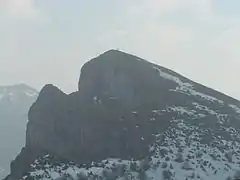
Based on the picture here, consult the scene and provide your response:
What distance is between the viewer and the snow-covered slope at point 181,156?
81.2 metres

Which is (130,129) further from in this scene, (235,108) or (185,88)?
(235,108)

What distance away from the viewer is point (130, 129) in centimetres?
9238

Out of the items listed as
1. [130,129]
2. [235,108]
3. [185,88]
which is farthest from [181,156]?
[185,88]

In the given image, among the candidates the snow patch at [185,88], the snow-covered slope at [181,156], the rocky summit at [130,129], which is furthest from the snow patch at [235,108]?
the snow-covered slope at [181,156]

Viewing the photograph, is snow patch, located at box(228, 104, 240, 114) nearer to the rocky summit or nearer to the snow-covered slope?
the rocky summit

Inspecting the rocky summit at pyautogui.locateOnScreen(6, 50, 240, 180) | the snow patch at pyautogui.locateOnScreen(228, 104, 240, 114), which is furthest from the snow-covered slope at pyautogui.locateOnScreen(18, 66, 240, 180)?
the snow patch at pyautogui.locateOnScreen(228, 104, 240, 114)

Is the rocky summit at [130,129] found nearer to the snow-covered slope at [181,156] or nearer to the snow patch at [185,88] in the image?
the snow-covered slope at [181,156]

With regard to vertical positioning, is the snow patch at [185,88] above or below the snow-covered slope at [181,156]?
above

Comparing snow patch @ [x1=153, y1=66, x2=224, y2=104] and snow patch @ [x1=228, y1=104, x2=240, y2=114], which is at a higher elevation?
snow patch @ [x1=153, y1=66, x2=224, y2=104]

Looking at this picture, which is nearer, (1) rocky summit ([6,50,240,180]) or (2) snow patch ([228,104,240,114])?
(1) rocky summit ([6,50,240,180])

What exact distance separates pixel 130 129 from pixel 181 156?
10497 mm

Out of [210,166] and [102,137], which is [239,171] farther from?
[102,137]

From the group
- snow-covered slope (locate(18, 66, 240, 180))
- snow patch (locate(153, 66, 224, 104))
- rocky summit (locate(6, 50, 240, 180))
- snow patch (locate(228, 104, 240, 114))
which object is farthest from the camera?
snow patch (locate(153, 66, 224, 104))

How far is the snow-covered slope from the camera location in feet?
266
